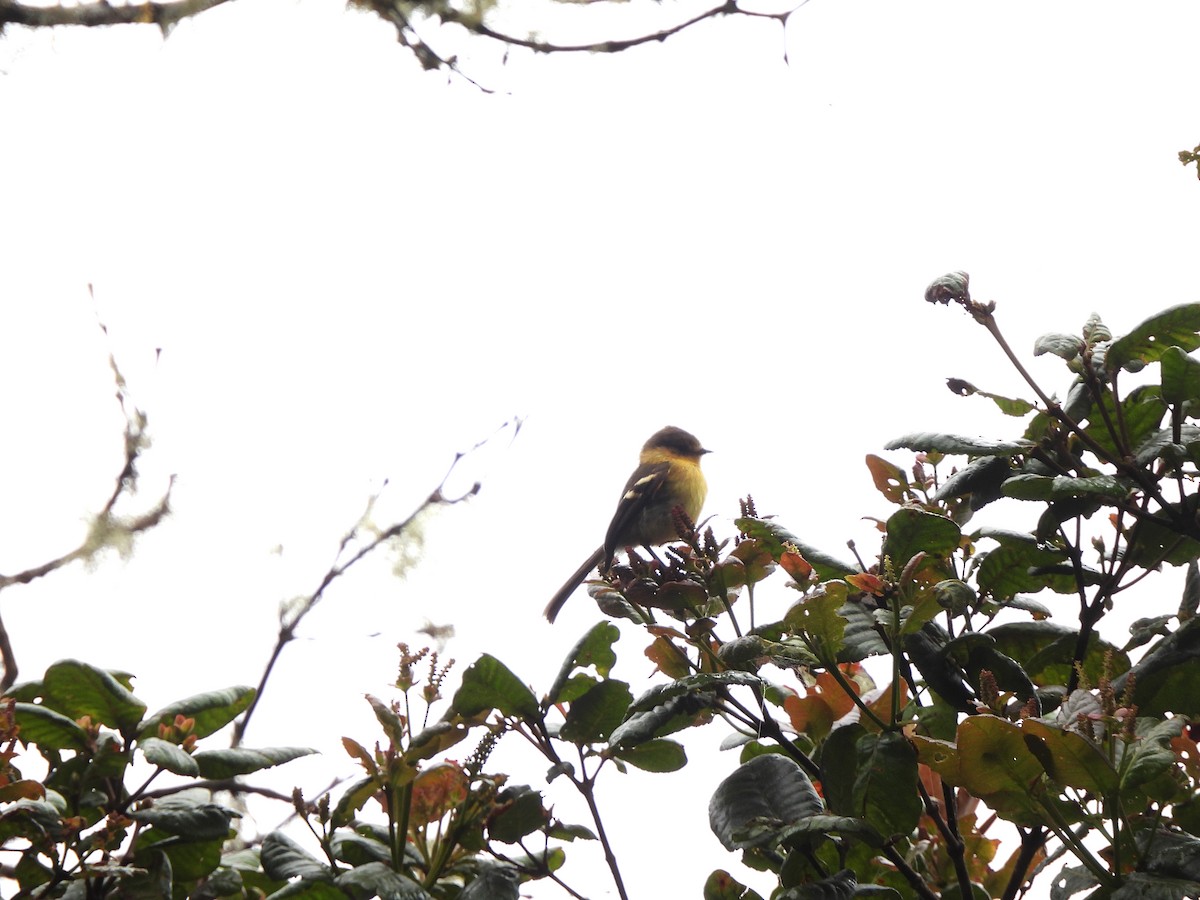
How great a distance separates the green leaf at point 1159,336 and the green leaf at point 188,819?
4.16ft

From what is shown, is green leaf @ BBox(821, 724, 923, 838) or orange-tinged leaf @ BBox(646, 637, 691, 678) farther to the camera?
orange-tinged leaf @ BBox(646, 637, 691, 678)

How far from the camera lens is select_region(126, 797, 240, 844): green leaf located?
1308 mm

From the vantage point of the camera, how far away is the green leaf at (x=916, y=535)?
143 cm

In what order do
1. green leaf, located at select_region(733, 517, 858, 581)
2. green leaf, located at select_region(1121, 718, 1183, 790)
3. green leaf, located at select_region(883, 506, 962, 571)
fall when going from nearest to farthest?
green leaf, located at select_region(1121, 718, 1183, 790)
green leaf, located at select_region(883, 506, 962, 571)
green leaf, located at select_region(733, 517, 858, 581)

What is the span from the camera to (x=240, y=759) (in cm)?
136

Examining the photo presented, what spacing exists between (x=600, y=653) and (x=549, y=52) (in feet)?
7.79

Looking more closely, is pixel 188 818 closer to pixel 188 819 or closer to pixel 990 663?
pixel 188 819

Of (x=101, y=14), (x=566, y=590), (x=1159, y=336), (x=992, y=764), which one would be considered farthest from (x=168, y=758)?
(x=566, y=590)

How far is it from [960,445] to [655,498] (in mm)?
3552

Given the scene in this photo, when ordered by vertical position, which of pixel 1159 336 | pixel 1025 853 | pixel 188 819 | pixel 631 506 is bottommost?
pixel 1025 853

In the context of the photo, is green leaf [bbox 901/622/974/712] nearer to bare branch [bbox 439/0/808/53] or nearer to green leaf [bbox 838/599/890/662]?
green leaf [bbox 838/599/890/662]

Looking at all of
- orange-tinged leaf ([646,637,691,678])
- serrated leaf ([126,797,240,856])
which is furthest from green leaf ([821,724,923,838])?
serrated leaf ([126,797,240,856])

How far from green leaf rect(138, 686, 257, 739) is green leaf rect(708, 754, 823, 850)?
0.63 m

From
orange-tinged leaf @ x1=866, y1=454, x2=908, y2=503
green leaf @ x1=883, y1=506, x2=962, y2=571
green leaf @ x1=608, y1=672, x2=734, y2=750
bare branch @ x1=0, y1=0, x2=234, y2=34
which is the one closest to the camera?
green leaf @ x1=608, y1=672, x2=734, y2=750
